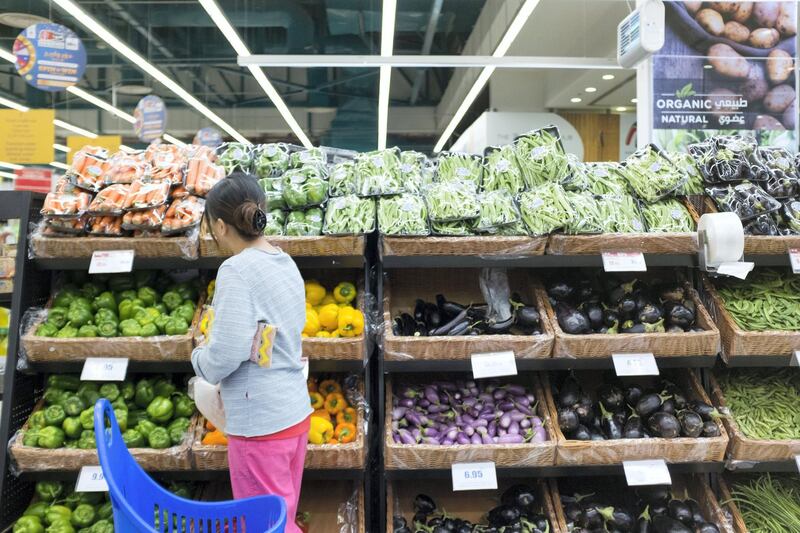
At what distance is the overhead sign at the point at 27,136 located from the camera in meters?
6.21

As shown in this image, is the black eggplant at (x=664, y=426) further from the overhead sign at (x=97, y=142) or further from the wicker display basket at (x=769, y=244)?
the overhead sign at (x=97, y=142)

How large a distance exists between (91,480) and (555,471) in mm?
1851

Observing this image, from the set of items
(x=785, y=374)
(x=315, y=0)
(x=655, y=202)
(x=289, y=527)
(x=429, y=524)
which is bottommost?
(x=429, y=524)

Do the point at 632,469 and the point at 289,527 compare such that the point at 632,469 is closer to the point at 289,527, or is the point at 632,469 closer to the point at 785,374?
the point at 785,374

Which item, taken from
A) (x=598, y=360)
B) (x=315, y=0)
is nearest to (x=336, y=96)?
(x=315, y=0)

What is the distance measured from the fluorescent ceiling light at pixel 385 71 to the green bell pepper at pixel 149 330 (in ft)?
13.1

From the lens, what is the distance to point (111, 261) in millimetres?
2527

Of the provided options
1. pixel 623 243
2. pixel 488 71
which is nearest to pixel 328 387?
pixel 623 243

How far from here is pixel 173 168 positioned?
2754mm

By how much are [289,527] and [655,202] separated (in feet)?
6.91

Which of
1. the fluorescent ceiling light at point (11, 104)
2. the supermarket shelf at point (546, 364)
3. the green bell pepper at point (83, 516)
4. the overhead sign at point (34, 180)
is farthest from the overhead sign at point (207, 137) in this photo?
the supermarket shelf at point (546, 364)

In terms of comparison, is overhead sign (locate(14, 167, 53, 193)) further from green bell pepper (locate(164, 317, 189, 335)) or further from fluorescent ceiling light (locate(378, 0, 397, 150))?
green bell pepper (locate(164, 317, 189, 335))

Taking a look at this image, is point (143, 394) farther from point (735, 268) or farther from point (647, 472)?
point (735, 268)

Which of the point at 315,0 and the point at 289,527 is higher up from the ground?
the point at 315,0
